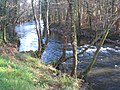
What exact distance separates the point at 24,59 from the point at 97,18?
30.7m

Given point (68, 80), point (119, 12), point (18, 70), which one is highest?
point (119, 12)

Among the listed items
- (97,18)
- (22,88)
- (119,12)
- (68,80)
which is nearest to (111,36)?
(97,18)

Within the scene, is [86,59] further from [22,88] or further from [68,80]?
[22,88]

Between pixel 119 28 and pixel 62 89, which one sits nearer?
pixel 62 89

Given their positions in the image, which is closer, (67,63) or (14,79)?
(14,79)

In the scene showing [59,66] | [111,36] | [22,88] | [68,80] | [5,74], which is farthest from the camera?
[111,36]

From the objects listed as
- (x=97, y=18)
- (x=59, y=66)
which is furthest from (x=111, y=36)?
(x=59, y=66)

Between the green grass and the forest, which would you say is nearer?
the green grass

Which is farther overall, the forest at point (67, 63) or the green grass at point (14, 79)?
the forest at point (67, 63)

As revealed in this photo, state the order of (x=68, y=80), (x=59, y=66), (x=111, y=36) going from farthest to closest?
(x=111, y=36), (x=59, y=66), (x=68, y=80)

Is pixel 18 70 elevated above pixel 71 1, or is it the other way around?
pixel 71 1

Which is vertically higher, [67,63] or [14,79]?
[14,79]

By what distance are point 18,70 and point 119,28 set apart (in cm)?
2861

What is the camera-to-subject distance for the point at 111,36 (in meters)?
35.7
